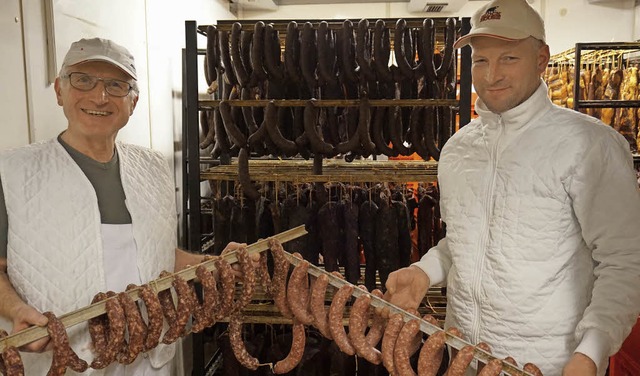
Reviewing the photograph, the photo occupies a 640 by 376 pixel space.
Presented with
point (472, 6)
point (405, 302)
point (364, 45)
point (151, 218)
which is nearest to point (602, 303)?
point (405, 302)

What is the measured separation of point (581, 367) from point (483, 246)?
674 mm

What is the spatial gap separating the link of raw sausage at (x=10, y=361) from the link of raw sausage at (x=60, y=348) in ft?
Answer: 0.42

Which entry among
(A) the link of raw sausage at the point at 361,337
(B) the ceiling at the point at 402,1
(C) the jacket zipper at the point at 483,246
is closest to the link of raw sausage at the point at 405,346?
(A) the link of raw sausage at the point at 361,337

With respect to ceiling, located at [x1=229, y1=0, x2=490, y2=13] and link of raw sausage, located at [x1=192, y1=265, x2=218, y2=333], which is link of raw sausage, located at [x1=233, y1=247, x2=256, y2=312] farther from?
ceiling, located at [x1=229, y1=0, x2=490, y2=13]

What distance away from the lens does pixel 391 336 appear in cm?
226

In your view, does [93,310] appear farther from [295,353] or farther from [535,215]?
[535,215]

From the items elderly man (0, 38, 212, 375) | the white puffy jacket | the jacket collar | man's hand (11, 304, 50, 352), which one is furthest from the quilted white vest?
the jacket collar

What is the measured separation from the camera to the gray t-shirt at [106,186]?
8.41ft

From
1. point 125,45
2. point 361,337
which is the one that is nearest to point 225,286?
point 361,337

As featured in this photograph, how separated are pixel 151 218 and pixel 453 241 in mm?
1514

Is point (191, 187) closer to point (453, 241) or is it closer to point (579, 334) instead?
point (453, 241)

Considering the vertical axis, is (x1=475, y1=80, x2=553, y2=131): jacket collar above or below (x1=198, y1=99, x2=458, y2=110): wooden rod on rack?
below

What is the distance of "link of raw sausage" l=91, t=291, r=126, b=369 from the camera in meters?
2.16

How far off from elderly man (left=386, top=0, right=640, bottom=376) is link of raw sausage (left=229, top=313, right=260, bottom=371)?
1100mm
